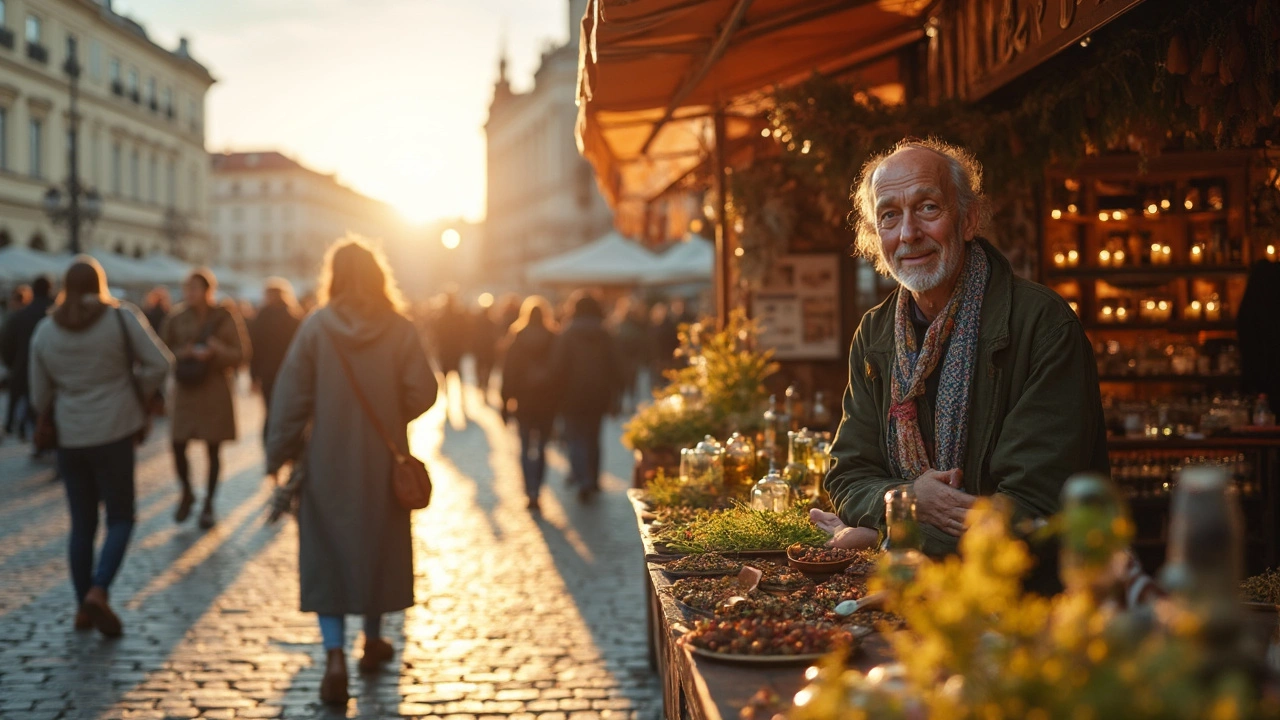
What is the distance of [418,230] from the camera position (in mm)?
163750

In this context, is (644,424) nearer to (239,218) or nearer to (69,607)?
(69,607)

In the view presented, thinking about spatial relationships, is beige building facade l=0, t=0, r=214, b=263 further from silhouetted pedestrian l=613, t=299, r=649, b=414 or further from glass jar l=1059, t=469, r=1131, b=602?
glass jar l=1059, t=469, r=1131, b=602

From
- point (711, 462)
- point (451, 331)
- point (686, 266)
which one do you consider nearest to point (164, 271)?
point (451, 331)

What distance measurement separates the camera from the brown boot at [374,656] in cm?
598

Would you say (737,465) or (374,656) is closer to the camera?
(737,465)

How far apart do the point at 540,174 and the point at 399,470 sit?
68811 mm

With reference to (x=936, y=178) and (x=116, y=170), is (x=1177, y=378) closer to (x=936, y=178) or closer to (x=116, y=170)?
(x=936, y=178)

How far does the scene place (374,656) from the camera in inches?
237

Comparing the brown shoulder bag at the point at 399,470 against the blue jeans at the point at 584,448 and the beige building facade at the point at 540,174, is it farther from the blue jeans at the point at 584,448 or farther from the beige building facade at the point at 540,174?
the beige building facade at the point at 540,174

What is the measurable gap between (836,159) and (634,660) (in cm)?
275

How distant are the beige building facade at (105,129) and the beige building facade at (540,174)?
18.4 metres

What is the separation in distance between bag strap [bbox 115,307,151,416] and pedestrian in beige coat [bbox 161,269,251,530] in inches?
107

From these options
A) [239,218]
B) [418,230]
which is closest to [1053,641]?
[239,218]

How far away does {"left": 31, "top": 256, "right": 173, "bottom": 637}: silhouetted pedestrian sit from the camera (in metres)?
6.71
